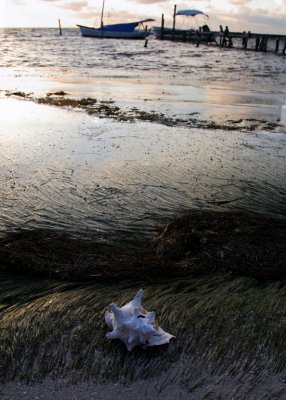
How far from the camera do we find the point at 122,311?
302 cm

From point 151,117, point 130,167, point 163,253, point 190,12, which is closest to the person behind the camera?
point 163,253

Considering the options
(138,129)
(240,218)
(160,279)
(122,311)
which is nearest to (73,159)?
(138,129)

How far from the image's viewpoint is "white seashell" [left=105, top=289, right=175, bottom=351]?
291 cm

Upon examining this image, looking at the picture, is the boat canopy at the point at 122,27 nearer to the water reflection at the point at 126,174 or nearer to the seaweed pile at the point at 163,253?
the water reflection at the point at 126,174

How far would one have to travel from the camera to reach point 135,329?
9.54 feet

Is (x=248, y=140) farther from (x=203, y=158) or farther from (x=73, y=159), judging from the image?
(x=73, y=159)

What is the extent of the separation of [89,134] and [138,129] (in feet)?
4.08

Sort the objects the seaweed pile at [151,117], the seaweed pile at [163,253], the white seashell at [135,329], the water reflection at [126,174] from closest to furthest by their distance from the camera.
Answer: the white seashell at [135,329] → the seaweed pile at [163,253] → the water reflection at [126,174] → the seaweed pile at [151,117]

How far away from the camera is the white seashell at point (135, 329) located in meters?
2.91

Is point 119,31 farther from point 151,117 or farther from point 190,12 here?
point 151,117

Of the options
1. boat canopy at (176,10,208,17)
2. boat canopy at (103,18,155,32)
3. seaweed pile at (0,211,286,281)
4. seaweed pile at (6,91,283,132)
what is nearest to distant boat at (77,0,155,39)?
boat canopy at (103,18,155,32)

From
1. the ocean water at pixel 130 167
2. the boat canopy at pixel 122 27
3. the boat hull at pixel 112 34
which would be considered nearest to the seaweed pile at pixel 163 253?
the ocean water at pixel 130 167

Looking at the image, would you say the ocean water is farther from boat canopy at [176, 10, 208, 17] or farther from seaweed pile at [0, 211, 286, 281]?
boat canopy at [176, 10, 208, 17]

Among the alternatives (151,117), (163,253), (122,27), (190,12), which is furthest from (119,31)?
(163,253)
